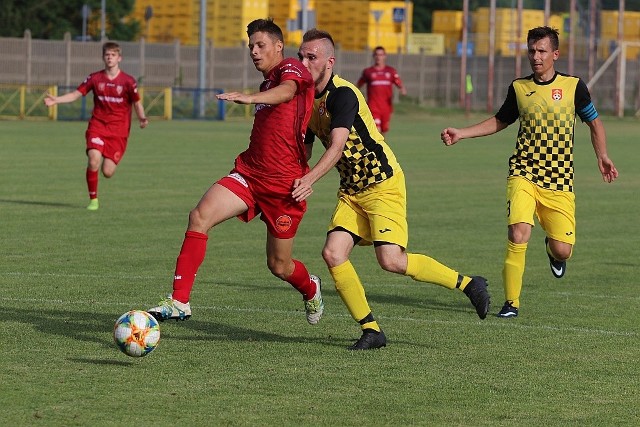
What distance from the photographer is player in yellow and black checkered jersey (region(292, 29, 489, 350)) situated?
871cm

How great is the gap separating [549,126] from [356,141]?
2.23 metres

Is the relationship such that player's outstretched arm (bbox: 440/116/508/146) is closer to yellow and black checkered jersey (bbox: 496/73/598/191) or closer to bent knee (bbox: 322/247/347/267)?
yellow and black checkered jersey (bbox: 496/73/598/191)

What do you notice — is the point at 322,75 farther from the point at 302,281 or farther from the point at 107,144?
the point at 107,144

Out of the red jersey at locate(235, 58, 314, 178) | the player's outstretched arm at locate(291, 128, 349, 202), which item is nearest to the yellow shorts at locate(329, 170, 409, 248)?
the red jersey at locate(235, 58, 314, 178)

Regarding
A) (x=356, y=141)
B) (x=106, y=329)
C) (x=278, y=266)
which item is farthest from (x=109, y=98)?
(x=356, y=141)

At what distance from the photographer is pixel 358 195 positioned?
9039 millimetres

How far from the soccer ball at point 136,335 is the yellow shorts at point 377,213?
151 centimetres

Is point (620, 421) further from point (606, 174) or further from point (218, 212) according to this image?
point (606, 174)

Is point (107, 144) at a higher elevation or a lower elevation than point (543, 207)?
lower

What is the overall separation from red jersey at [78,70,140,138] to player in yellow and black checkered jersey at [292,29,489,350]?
998cm

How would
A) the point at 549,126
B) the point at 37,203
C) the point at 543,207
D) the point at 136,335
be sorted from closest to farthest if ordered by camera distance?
1. the point at 136,335
2. the point at 549,126
3. the point at 543,207
4. the point at 37,203

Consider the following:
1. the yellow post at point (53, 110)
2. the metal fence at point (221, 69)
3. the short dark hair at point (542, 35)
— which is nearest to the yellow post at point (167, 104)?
the metal fence at point (221, 69)

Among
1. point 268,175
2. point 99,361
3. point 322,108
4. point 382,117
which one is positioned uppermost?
point 322,108

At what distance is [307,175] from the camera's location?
852 centimetres
